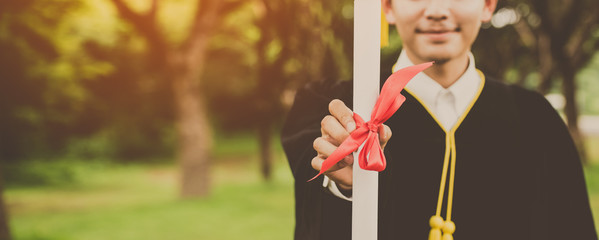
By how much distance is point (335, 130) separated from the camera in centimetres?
94

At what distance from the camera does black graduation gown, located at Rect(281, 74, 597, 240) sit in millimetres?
1175

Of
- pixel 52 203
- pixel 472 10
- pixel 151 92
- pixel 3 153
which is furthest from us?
pixel 151 92

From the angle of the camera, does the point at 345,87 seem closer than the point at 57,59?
Yes

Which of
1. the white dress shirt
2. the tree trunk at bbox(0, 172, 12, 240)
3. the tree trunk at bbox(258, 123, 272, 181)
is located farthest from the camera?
the tree trunk at bbox(258, 123, 272, 181)

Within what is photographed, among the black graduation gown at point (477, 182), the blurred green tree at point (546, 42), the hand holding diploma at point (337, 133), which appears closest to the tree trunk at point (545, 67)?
the blurred green tree at point (546, 42)

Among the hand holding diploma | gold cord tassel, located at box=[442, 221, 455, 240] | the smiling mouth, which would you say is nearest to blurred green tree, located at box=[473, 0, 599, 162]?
the smiling mouth

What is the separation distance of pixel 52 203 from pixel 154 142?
6.69 metres

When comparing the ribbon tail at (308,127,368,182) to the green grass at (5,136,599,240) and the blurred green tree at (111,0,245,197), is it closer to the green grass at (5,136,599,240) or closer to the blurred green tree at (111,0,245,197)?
the green grass at (5,136,599,240)

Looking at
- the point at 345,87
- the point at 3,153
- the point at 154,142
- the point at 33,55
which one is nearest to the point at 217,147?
the point at 154,142

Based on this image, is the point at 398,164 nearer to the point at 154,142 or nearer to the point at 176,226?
the point at 176,226

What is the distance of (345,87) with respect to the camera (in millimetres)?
1256

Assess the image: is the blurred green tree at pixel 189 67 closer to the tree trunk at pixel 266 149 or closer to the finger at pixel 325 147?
the tree trunk at pixel 266 149

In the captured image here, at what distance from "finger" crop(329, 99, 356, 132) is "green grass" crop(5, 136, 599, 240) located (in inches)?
197

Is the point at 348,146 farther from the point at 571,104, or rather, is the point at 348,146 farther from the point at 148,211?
the point at 148,211
